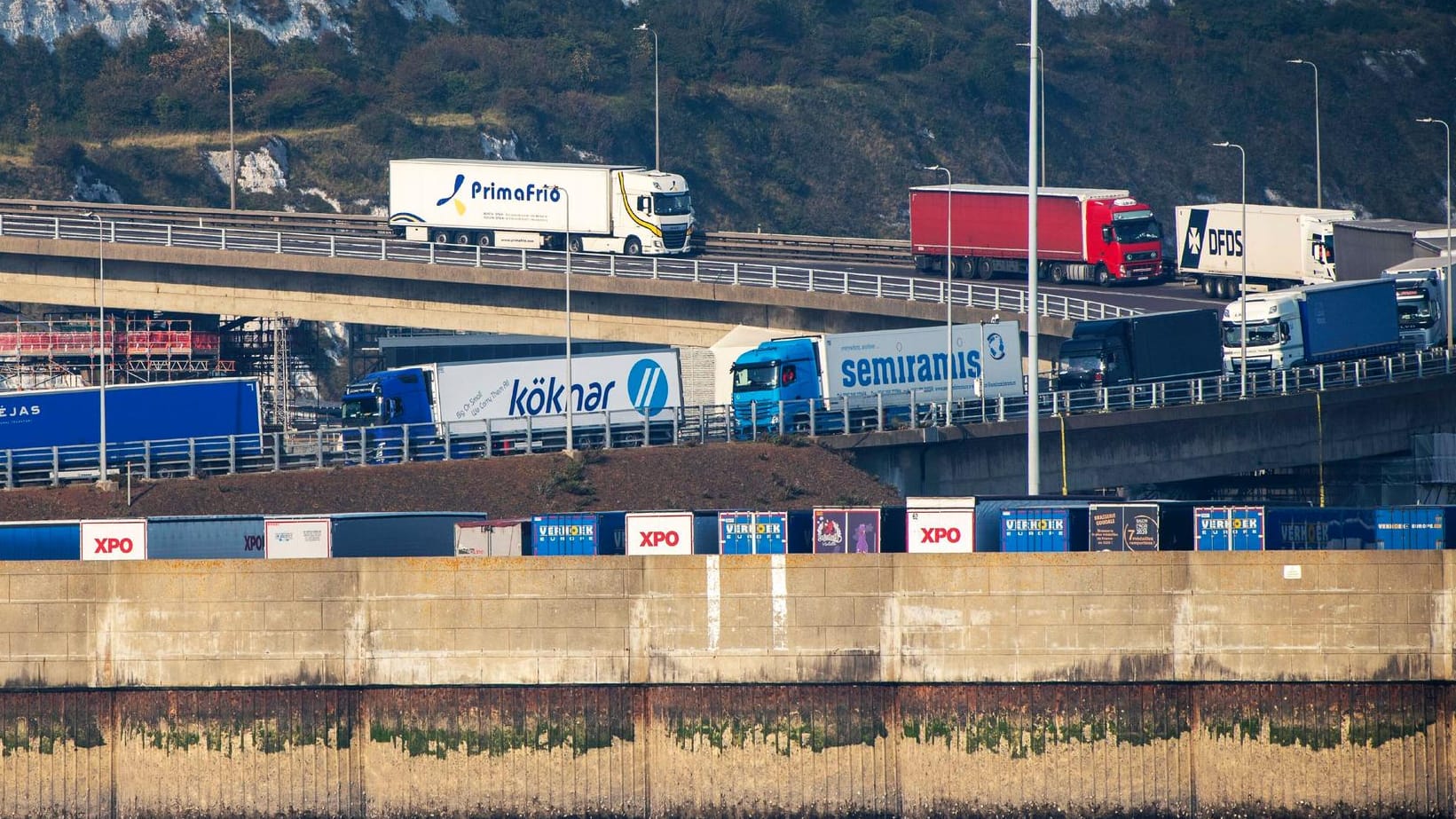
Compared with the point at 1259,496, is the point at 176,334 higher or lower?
higher

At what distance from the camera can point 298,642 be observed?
38.6 metres

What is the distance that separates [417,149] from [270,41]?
53.4 ft

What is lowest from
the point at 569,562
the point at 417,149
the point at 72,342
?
the point at 569,562

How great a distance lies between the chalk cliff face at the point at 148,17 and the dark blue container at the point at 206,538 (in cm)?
8478

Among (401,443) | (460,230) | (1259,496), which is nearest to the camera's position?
(401,443)

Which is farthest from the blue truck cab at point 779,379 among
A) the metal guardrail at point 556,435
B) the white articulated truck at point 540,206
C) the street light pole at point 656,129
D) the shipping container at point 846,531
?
the street light pole at point 656,129

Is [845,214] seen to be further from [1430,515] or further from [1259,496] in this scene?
[1430,515]

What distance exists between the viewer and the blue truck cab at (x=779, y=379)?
59.1 m

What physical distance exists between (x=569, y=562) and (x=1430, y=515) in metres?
17.6

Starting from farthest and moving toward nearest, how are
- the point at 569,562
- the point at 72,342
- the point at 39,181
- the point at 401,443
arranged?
the point at 39,181 → the point at 72,342 → the point at 401,443 → the point at 569,562

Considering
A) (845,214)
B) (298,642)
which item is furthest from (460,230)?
(298,642)

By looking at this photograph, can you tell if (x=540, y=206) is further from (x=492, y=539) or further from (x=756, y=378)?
(x=492, y=539)

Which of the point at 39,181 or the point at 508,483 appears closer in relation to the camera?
the point at 508,483

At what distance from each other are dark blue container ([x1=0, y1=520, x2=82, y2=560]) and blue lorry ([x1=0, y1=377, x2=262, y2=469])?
10.9 m
